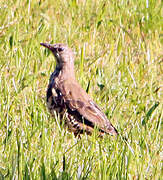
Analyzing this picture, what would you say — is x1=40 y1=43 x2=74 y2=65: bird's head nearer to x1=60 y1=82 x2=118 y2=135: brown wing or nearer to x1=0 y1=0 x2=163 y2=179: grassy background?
x1=0 y1=0 x2=163 y2=179: grassy background

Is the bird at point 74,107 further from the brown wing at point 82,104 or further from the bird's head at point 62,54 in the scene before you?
the bird's head at point 62,54

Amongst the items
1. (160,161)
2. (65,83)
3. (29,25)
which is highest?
(29,25)

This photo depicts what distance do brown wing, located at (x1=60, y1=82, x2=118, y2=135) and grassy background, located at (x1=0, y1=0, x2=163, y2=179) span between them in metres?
0.18

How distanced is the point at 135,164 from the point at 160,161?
0.41 m

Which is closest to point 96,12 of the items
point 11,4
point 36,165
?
point 11,4

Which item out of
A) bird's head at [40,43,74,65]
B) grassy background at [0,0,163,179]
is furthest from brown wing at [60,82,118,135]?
bird's head at [40,43,74,65]

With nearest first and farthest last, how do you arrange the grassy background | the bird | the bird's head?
the grassy background → the bird → the bird's head

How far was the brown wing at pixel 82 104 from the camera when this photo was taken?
5.82m

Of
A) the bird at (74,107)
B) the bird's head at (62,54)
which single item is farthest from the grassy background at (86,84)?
the bird's head at (62,54)

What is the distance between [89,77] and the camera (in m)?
6.75

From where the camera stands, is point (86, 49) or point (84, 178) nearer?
point (84, 178)

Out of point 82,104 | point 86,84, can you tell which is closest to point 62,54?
point 86,84

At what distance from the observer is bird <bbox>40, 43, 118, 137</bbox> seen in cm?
576

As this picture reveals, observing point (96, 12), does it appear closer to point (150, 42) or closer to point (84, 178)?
point (150, 42)
